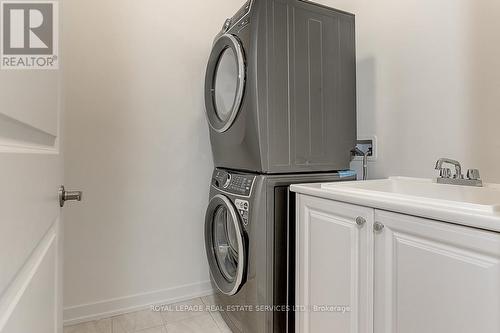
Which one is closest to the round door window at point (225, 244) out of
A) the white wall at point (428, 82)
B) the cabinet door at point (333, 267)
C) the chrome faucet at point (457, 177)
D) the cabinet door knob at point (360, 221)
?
the cabinet door at point (333, 267)

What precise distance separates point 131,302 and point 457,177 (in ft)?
6.52

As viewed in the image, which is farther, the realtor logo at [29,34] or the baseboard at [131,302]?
the baseboard at [131,302]

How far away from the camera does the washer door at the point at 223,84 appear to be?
60.5 inches

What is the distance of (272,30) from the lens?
56.1 inches

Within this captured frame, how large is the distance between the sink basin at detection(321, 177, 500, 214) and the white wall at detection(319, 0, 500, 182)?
0.17 m

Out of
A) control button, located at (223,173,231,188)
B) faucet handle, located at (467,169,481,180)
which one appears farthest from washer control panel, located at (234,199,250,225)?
faucet handle, located at (467,169,481,180)

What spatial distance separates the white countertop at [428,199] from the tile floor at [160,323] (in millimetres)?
1060

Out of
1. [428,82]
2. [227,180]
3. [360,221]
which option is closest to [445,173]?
[428,82]

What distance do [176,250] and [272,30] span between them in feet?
5.06

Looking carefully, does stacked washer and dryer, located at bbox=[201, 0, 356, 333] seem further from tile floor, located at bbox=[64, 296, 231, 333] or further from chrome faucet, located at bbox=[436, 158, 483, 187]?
chrome faucet, located at bbox=[436, 158, 483, 187]

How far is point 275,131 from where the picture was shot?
143 centimetres

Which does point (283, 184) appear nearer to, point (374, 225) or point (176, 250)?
point (374, 225)

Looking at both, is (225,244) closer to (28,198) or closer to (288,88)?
(288,88)

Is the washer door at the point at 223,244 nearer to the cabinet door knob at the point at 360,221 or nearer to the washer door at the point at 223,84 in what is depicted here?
the washer door at the point at 223,84
